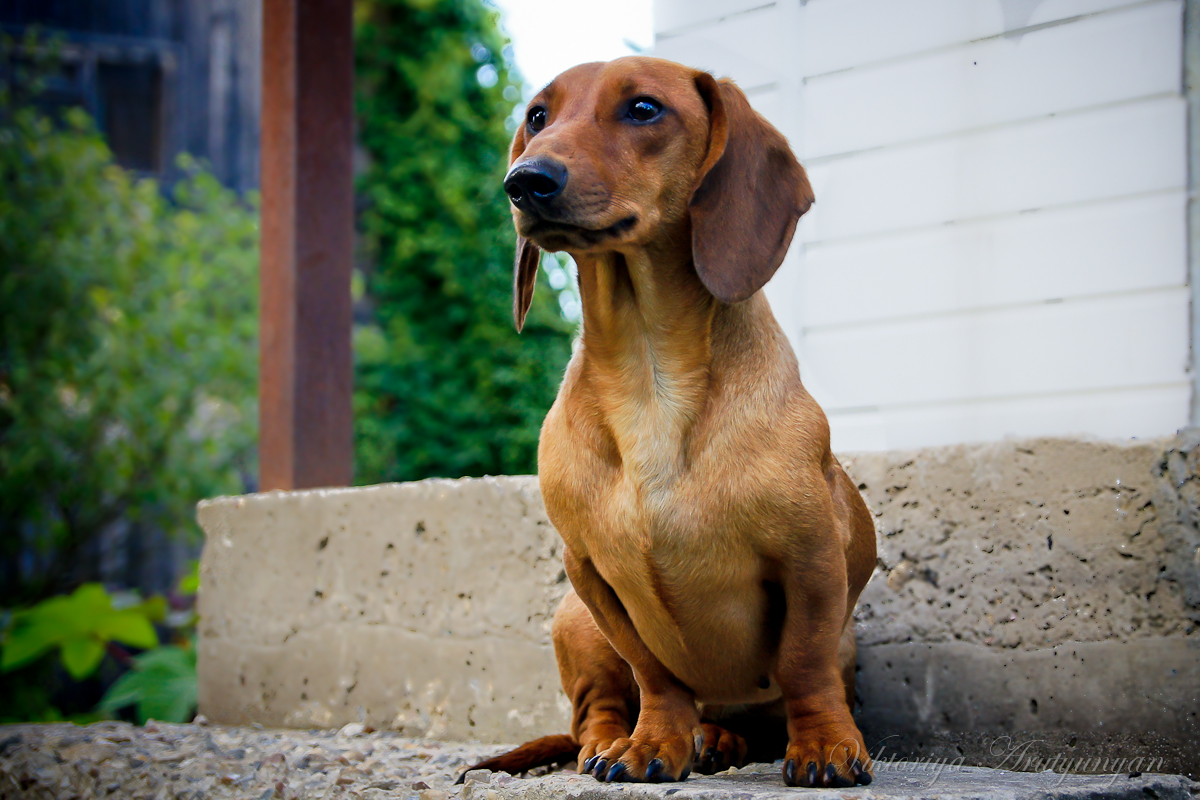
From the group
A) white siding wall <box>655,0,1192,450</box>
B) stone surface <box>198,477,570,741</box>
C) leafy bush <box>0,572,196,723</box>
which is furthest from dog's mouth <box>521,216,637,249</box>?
leafy bush <box>0,572,196,723</box>

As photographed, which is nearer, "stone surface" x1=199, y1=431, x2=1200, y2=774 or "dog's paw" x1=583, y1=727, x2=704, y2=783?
"dog's paw" x1=583, y1=727, x2=704, y2=783

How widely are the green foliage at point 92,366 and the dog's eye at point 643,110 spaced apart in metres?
6.87

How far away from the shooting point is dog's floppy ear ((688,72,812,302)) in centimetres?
192

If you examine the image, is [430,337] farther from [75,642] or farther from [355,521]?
[355,521]

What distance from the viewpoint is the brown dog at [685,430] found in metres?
1.87

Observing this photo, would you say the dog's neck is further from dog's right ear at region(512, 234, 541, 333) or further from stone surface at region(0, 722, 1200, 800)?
stone surface at region(0, 722, 1200, 800)

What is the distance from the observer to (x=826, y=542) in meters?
1.91

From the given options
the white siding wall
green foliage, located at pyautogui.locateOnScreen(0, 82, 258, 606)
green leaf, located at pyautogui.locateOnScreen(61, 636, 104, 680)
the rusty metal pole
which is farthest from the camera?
green foliage, located at pyautogui.locateOnScreen(0, 82, 258, 606)

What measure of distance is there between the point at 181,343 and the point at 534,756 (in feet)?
22.5

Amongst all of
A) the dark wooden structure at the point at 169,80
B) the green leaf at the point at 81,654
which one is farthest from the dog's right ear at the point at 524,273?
the dark wooden structure at the point at 169,80

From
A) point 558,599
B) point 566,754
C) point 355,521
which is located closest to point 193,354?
point 355,521

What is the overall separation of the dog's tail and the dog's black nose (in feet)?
3.79

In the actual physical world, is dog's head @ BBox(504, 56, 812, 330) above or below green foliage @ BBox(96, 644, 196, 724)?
above

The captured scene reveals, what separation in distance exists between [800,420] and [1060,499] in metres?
0.97
